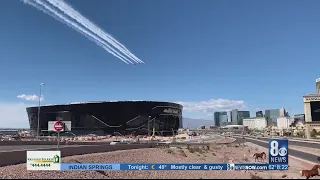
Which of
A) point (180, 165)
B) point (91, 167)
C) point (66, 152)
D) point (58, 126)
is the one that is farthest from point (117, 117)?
point (180, 165)

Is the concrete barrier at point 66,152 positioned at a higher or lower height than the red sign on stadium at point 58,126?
lower

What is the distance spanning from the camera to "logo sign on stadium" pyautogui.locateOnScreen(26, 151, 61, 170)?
85.9ft

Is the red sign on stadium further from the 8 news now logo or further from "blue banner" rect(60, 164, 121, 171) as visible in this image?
the 8 news now logo

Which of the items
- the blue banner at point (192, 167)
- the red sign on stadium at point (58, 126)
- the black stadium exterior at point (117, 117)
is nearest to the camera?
the blue banner at point (192, 167)

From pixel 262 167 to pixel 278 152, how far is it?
214 cm

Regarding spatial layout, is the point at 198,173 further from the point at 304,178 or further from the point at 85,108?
the point at 85,108

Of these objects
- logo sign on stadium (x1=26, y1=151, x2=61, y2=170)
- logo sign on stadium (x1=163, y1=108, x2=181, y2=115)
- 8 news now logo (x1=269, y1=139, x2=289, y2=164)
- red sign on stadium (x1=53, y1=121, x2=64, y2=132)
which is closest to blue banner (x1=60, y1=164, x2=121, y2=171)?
logo sign on stadium (x1=26, y1=151, x2=61, y2=170)

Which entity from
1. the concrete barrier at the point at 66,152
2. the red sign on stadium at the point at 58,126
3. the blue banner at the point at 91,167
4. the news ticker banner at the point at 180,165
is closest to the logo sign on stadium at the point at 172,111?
the concrete barrier at the point at 66,152

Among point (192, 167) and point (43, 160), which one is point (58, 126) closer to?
point (43, 160)

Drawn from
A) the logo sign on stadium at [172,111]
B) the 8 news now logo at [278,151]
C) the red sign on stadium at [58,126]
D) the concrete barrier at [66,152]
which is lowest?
the concrete barrier at [66,152]

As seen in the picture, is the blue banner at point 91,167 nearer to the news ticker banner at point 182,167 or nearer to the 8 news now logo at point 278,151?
the news ticker banner at point 182,167

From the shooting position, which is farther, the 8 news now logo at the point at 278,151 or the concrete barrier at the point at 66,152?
the concrete barrier at the point at 66,152

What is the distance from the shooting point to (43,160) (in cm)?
2622

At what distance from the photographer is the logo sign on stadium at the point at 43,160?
26188mm
